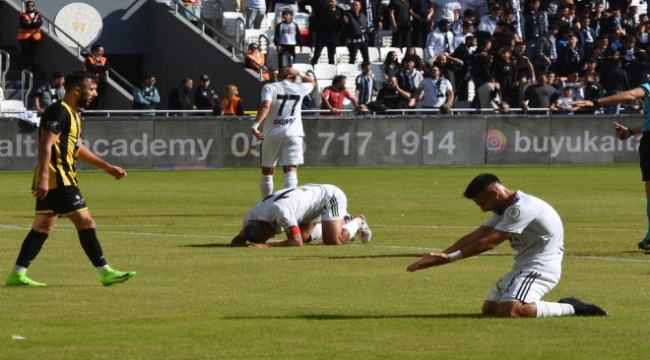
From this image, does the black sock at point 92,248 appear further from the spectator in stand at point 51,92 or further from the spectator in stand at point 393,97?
the spectator in stand at point 393,97

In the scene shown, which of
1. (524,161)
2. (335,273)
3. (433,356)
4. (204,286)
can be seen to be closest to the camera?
(433,356)

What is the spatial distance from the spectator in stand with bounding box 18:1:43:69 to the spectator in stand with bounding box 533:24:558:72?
12.8 m

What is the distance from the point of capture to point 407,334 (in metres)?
10.8

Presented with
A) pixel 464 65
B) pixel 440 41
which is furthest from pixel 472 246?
pixel 440 41

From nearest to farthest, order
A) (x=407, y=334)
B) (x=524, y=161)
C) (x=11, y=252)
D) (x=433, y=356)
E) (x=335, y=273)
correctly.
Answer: (x=433, y=356), (x=407, y=334), (x=335, y=273), (x=11, y=252), (x=524, y=161)

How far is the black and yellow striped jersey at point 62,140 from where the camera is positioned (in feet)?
43.4

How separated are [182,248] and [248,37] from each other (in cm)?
2557

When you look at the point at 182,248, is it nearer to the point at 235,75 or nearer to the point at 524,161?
the point at 524,161

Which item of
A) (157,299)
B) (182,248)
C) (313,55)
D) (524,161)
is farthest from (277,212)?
(313,55)

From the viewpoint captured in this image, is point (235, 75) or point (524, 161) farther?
point (235, 75)

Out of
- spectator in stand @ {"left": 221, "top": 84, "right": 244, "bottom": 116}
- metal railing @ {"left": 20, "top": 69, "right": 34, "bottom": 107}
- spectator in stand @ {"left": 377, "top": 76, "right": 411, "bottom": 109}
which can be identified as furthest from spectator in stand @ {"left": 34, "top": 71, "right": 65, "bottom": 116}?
spectator in stand @ {"left": 377, "top": 76, "right": 411, "bottom": 109}

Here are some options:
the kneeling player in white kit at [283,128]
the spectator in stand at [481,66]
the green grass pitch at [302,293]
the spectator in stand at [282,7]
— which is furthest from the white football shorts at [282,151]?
the spectator in stand at [282,7]

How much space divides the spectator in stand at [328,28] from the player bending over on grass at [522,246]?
28.2 meters

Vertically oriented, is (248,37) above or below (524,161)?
above
